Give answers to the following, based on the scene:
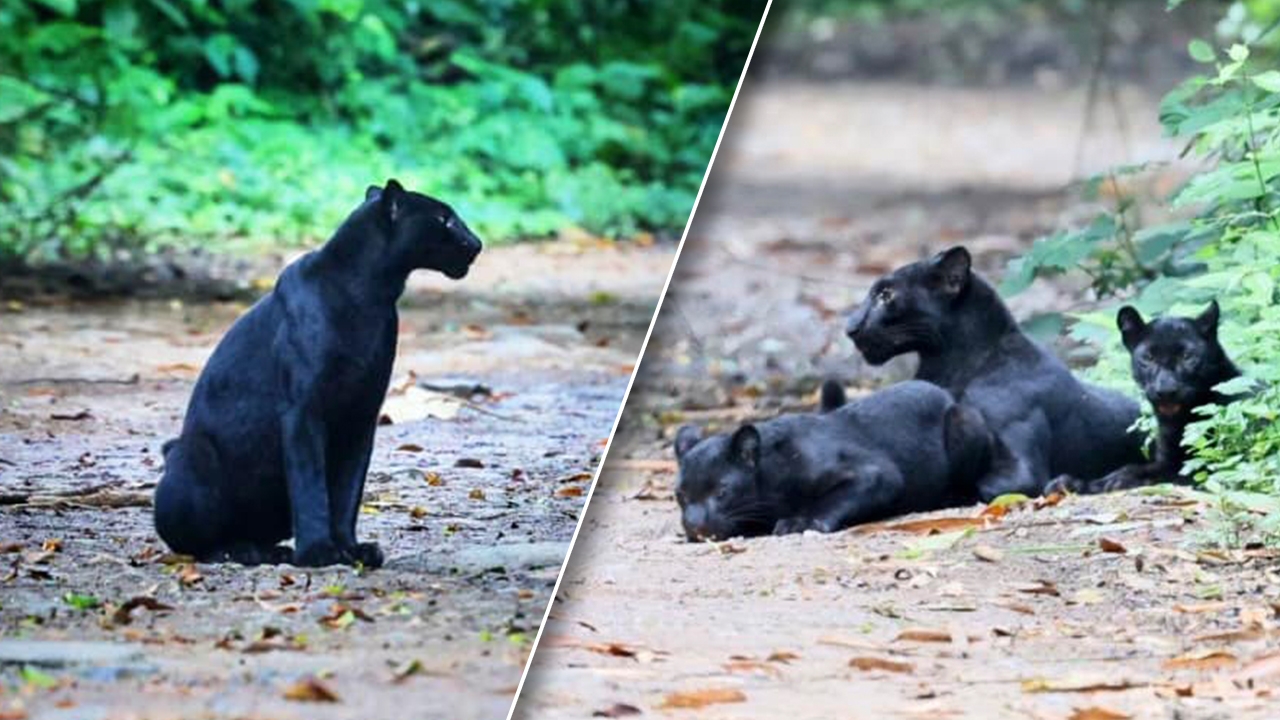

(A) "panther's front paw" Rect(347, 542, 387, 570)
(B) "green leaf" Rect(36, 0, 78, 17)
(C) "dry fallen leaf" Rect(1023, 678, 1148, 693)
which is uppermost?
(B) "green leaf" Rect(36, 0, 78, 17)

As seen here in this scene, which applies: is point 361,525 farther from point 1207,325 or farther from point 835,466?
point 1207,325

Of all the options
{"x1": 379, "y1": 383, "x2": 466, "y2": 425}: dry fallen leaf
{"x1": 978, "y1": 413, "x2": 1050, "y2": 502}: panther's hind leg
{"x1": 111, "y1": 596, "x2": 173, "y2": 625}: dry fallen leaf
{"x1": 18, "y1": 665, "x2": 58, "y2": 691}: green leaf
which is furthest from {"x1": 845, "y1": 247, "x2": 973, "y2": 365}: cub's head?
{"x1": 18, "y1": 665, "x2": 58, "y2": 691}: green leaf

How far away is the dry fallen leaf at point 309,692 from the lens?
3.90 metres

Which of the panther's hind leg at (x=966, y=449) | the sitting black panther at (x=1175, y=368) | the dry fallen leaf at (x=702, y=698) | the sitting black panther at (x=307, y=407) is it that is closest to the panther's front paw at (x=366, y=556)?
the sitting black panther at (x=307, y=407)

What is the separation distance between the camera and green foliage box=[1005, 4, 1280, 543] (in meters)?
5.19

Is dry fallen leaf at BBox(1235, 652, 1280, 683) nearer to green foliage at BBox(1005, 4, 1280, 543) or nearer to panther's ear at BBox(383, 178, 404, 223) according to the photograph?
green foliage at BBox(1005, 4, 1280, 543)

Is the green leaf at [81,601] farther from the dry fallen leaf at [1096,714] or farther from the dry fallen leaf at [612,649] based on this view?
the dry fallen leaf at [1096,714]

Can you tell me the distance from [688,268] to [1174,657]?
4.94 m

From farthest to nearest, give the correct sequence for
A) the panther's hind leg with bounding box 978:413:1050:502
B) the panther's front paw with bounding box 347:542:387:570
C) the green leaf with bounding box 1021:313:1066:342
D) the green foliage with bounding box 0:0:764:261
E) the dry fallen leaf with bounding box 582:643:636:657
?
1. the green leaf with bounding box 1021:313:1066:342
2. the green foliage with bounding box 0:0:764:261
3. the panther's hind leg with bounding box 978:413:1050:502
4. the dry fallen leaf with bounding box 582:643:636:657
5. the panther's front paw with bounding box 347:542:387:570

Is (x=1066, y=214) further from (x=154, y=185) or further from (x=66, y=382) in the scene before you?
(x=66, y=382)

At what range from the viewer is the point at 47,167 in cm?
679

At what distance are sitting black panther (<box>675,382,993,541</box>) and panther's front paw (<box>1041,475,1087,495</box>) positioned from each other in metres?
0.14

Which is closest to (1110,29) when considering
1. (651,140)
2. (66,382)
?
(651,140)

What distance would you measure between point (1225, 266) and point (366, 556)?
227 cm
